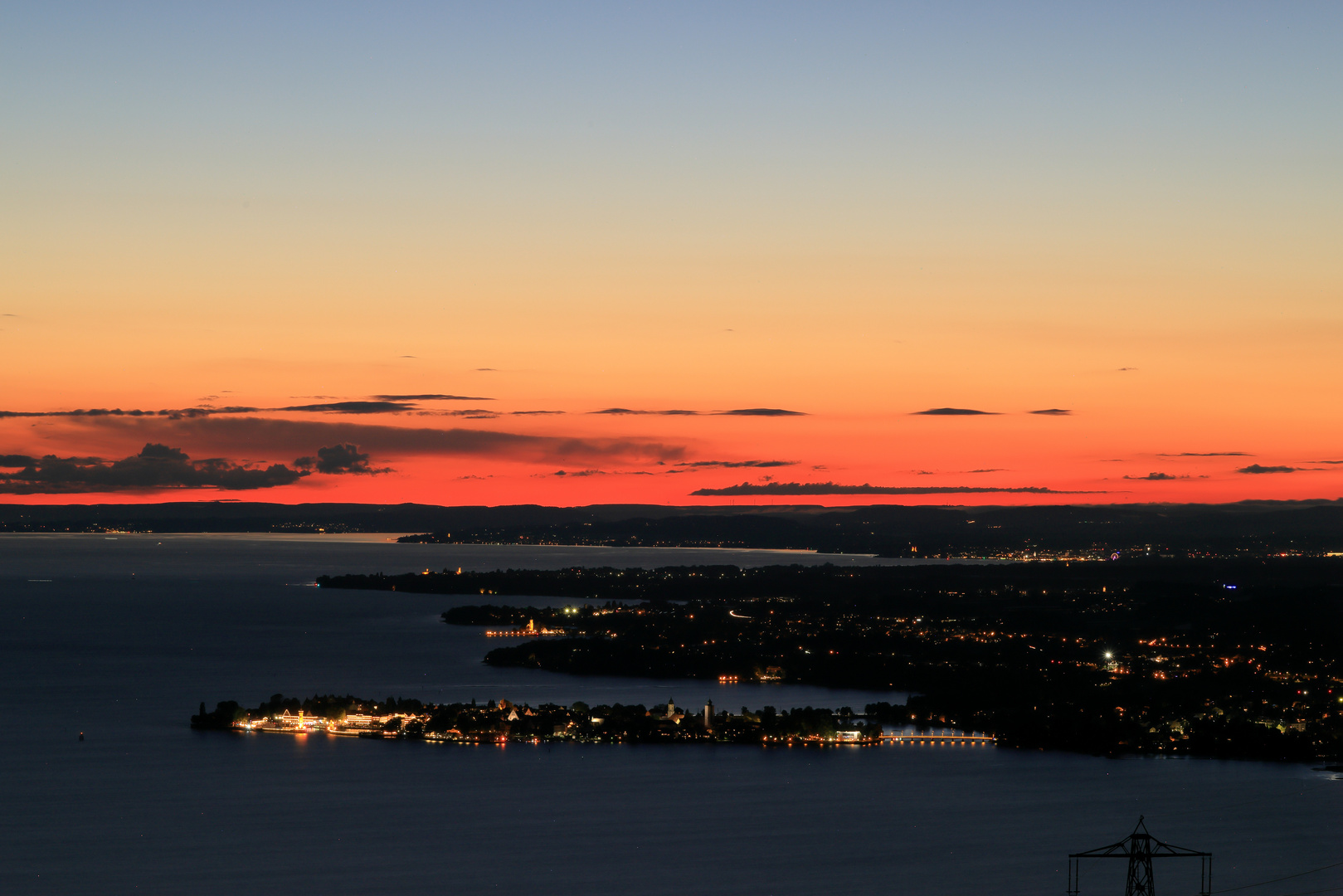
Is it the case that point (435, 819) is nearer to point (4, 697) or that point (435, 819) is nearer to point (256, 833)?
point (256, 833)

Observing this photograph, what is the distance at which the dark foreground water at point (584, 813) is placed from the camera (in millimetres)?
34125

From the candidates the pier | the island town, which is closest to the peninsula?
the pier

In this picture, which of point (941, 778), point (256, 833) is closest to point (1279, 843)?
point (941, 778)

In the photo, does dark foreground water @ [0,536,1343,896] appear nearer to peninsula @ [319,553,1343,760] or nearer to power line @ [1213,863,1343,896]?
power line @ [1213,863,1343,896]

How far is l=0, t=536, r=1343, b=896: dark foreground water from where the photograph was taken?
3412 cm

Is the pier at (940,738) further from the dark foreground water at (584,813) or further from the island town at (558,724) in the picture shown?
the dark foreground water at (584,813)

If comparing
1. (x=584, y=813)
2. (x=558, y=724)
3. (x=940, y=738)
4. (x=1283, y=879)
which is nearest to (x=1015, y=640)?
(x=940, y=738)

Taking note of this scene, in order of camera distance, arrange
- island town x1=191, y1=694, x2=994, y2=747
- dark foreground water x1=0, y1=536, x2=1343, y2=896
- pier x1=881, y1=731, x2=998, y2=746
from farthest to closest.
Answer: pier x1=881, y1=731, x2=998, y2=746, island town x1=191, y1=694, x2=994, y2=747, dark foreground water x1=0, y1=536, x2=1343, y2=896

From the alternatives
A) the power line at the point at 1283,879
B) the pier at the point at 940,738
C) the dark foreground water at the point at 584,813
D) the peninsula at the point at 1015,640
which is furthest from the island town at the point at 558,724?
the power line at the point at 1283,879

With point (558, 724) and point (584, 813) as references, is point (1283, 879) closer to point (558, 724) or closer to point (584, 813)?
point (584, 813)

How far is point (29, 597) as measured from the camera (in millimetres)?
129375

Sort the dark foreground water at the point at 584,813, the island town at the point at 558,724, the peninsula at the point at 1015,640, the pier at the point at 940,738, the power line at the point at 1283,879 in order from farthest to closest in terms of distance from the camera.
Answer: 1. the peninsula at the point at 1015,640
2. the pier at the point at 940,738
3. the island town at the point at 558,724
4. the dark foreground water at the point at 584,813
5. the power line at the point at 1283,879

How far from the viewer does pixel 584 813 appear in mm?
40625

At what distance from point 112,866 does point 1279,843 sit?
2752cm
